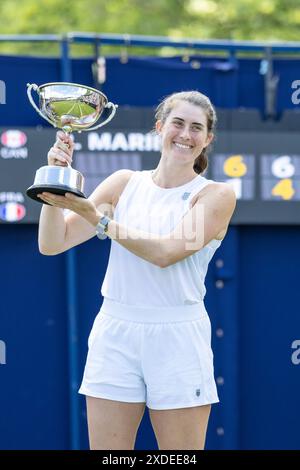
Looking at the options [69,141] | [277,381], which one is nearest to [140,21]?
[277,381]

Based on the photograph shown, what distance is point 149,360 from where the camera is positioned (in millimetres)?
3031

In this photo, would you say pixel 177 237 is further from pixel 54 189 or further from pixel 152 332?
pixel 54 189

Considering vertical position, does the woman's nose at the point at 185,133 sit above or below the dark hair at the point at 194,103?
below

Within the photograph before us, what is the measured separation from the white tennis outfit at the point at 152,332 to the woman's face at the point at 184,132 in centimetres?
17

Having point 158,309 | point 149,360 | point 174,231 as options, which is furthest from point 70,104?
point 149,360

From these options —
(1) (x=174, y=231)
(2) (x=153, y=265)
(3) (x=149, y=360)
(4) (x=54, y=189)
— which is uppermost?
(4) (x=54, y=189)

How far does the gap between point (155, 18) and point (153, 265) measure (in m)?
8.00

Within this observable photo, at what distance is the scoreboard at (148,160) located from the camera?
4.62m

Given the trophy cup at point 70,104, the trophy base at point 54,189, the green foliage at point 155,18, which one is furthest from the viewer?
the green foliage at point 155,18

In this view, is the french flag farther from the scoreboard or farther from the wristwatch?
the wristwatch

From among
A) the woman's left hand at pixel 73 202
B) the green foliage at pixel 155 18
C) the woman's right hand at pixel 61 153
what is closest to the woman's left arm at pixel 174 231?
the woman's left hand at pixel 73 202

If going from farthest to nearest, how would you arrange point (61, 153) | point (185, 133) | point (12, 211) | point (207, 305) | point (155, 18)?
1. point (155, 18)
2. point (207, 305)
3. point (12, 211)
4. point (185, 133)
5. point (61, 153)

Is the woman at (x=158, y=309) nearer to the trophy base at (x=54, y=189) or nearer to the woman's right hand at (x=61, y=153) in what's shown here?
the woman's right hand at (x=61, y=153)

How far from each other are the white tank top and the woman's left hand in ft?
0.79
